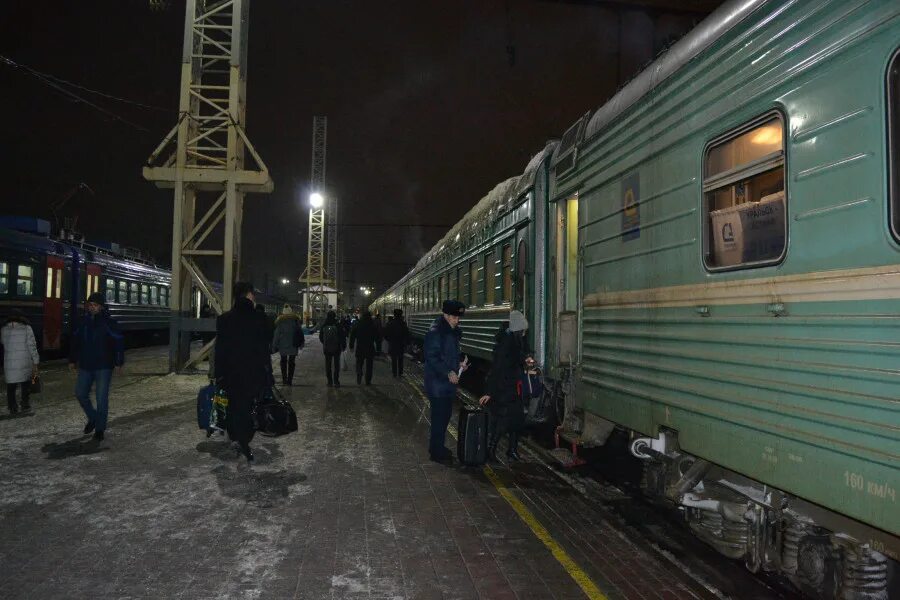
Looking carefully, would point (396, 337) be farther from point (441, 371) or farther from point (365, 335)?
point (441, 371)

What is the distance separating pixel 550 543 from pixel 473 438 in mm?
2263

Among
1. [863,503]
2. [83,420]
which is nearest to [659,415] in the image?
[863,503]

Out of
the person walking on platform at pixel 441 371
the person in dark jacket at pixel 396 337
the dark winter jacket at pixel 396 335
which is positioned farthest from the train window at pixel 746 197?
the dark winter jacket at pixel 396 335

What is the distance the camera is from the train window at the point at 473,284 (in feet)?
40.2

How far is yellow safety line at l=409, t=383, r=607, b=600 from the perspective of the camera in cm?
398

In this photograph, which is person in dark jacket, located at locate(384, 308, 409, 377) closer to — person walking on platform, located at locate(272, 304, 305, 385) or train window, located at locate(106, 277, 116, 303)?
person walking on platform, located at locate(272, 304, 305, 385)

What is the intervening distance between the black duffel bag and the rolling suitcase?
1.78m

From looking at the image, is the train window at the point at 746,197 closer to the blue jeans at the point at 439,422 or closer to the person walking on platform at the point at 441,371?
the person walking on platform at the point at 441,371

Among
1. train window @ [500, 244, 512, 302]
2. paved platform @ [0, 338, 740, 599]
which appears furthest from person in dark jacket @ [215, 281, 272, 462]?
train window @ [500, 244, 512, 302]

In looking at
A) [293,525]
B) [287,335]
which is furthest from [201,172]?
[293,525]

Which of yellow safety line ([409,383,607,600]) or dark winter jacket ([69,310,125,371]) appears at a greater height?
dark winter jacket ([69,310,125,371])

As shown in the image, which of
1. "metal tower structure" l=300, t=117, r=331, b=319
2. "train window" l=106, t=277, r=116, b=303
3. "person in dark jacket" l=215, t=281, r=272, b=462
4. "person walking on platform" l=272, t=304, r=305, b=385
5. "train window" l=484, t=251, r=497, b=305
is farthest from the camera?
"metal tower structure" l=300, t=117, r=331, b=319

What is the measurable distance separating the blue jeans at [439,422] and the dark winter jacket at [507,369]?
1.68ft

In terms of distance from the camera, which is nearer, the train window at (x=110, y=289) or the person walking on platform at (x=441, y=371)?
the person walking on platform at (x=441, y=371)
